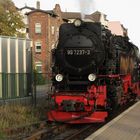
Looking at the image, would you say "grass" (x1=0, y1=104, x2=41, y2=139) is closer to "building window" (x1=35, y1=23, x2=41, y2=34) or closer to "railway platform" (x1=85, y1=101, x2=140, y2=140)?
"railway platform" (x1=85, y1=101, x2=140, y2=140)

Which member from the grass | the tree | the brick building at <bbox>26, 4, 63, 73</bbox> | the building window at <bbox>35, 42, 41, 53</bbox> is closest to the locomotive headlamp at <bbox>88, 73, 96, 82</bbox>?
the grass

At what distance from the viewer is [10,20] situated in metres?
47.6

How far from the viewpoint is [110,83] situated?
16484mm

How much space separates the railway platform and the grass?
126 inches

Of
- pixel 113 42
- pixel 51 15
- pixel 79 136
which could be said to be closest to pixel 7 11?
pixel 51 15

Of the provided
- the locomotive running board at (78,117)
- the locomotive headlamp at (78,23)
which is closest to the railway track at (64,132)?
the locomotive running board at (78,117)

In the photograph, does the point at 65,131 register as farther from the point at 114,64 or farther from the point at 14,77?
the point at 14,77

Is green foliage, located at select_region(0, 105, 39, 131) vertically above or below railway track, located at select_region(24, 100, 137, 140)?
above

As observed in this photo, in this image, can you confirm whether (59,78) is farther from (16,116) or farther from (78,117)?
(16,116)

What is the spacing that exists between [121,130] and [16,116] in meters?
5.25

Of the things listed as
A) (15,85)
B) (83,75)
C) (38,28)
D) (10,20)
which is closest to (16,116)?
(83,75)

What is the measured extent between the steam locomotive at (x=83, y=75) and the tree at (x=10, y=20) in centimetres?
2981

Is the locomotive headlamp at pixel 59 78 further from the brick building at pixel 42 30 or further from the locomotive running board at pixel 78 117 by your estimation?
the brick building at pixel 42 30

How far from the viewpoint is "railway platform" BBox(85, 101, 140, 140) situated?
11.4 metres
